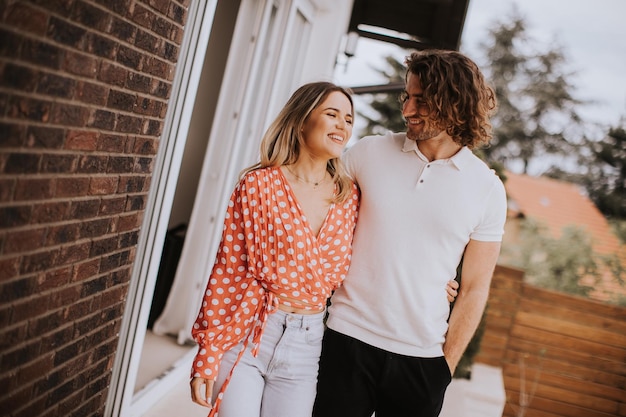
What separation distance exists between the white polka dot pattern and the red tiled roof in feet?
48.8

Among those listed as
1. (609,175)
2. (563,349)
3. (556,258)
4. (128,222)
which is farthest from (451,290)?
(609,175)

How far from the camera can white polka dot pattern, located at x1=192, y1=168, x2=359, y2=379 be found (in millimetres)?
Result: 1719

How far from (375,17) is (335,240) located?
12.8 ft

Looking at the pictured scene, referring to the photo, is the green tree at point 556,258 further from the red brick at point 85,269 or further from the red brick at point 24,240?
the red brick at point 24,240

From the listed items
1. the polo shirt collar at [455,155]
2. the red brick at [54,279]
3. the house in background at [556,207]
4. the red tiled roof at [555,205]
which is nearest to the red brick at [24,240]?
the red brick at [54,279]

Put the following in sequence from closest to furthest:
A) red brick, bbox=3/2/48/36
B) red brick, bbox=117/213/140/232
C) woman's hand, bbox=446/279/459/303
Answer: red brick, bbox=3/2/48/36, woman's hand, bbox=446/279/459/303, red brick, bbox=117/213/140/232

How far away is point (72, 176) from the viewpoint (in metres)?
1.70

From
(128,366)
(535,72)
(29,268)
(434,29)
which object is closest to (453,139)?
(29,268)

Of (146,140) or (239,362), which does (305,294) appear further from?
(146,140)

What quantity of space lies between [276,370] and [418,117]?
2.88ft

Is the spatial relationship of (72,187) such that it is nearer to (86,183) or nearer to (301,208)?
(86,183)

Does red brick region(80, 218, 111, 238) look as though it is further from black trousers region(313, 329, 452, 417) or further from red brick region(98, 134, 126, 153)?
black trousers region(313, 329, 452, 417)

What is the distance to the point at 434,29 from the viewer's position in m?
5.13

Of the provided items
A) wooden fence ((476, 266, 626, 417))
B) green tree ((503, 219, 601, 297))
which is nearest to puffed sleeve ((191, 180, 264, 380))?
wooden fence ((476, 266, 626, 417))
